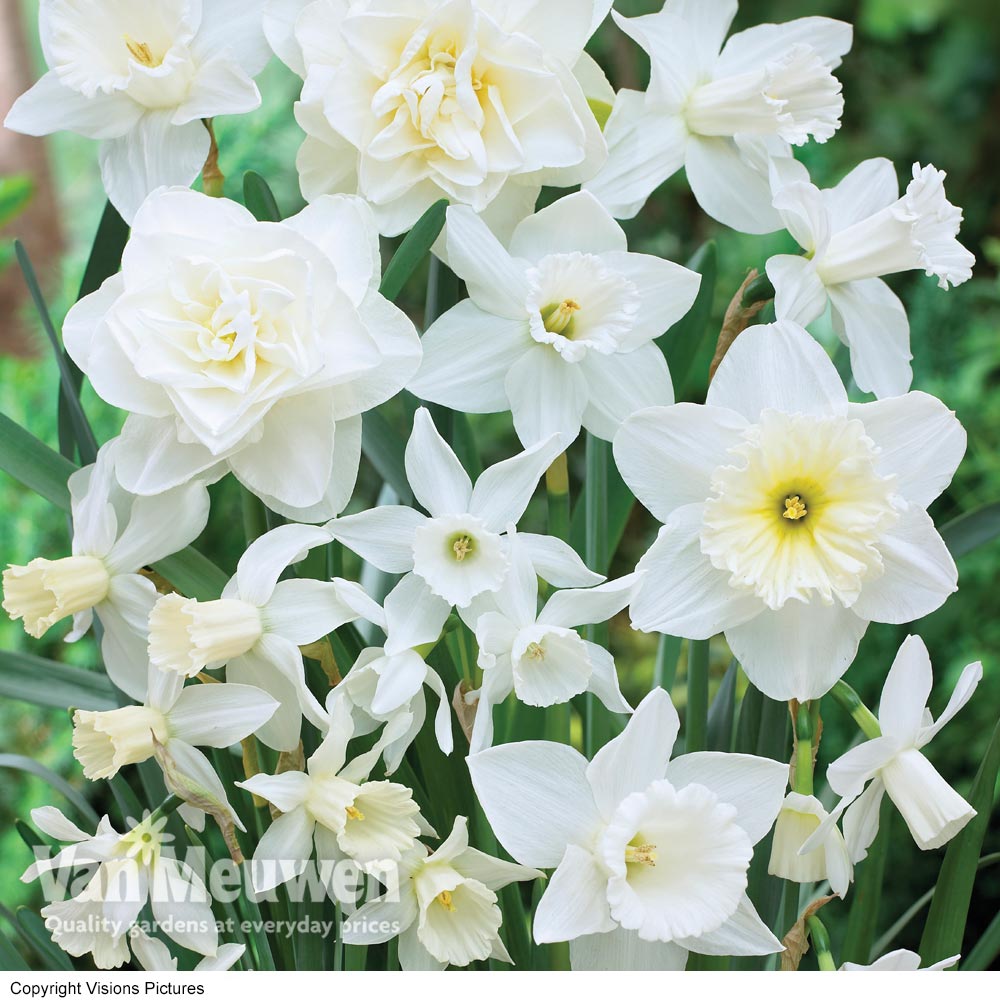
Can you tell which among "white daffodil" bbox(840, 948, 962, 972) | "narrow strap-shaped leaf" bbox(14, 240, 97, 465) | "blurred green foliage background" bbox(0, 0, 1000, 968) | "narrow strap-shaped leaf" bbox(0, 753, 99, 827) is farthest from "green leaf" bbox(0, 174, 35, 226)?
"white daffodil" bbox(840, 948, 962, 972)

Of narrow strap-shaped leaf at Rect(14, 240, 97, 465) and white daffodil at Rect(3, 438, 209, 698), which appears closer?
white daffodil at Rect(3, 438, 209, 698)

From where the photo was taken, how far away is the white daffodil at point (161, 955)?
493 millimetres

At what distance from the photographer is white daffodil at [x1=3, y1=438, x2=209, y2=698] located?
0.47 metres

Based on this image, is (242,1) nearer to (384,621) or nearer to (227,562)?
(384,621)

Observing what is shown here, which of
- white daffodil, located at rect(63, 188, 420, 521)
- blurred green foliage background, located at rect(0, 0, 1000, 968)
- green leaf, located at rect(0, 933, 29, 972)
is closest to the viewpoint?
white daffodil, located at rect(63, 188, 420, 521)

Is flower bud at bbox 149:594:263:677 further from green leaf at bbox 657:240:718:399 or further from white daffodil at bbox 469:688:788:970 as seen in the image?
green leaf at bbox 657:240:718:399

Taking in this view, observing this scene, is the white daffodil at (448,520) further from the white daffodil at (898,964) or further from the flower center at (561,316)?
the white daffodil at (898,964)

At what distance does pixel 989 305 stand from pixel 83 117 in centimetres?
150

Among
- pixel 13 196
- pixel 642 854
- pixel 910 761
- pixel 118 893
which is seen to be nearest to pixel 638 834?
pixel 642 854

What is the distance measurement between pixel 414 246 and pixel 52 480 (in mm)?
213

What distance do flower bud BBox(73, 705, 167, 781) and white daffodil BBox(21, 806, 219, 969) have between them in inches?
1.0

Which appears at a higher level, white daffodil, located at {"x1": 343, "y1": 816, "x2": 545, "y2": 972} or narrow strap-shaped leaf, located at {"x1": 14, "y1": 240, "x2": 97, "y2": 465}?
narrow strap-shaped leaf, located at {"x1": 14, "y1": 240, "x2": 97, "y2": 465}

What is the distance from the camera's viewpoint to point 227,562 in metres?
1.28
